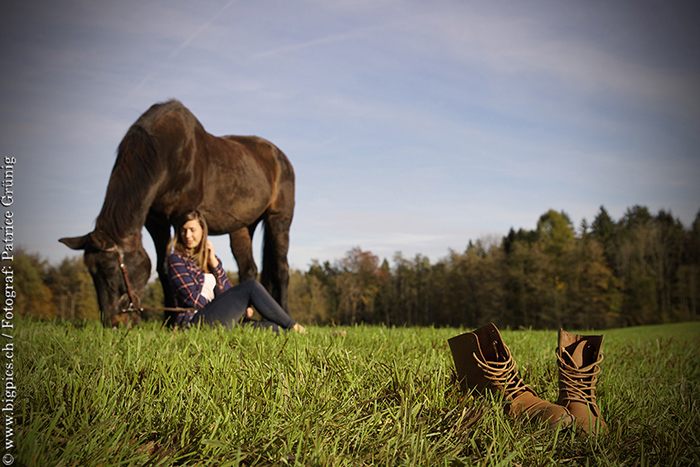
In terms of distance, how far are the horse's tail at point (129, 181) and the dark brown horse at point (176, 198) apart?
0.04ft

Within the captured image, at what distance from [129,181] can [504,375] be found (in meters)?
5.14

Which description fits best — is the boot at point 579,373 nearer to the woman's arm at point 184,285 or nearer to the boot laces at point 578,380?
the boot laces at point 578,380

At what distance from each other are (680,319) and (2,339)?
159ft

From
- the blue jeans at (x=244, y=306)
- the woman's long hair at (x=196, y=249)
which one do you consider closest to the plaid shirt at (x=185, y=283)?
the woman's long hair at (x=196, y=249)

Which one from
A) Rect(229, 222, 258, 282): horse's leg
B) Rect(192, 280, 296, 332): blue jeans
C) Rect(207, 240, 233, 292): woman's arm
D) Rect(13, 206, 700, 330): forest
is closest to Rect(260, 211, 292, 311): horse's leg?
Rect(229, 222, 258, 282): horse's leg

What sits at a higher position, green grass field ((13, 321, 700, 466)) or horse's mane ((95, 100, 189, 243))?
horse's mane ((95, 100, 189, 243))

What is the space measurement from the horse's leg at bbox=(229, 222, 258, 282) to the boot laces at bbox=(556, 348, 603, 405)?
794 cm

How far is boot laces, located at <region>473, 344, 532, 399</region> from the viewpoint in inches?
84.4

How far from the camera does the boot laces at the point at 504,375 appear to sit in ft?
7.04

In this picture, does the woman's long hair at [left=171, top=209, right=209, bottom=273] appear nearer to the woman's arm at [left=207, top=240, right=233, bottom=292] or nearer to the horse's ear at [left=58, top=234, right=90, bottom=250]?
the woman's arm at [left=207, top=240, right=233, bottom=292]

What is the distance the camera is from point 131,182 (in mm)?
5641

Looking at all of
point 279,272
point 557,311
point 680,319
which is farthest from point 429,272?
point 279,272

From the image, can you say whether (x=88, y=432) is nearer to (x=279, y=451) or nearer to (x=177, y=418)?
(x=177, y=418)

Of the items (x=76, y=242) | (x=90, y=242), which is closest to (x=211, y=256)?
(x=90, y=242)
